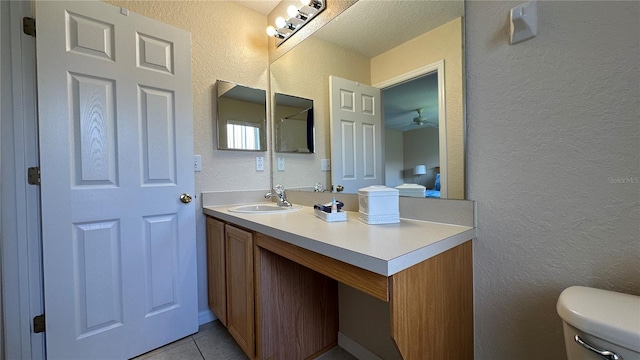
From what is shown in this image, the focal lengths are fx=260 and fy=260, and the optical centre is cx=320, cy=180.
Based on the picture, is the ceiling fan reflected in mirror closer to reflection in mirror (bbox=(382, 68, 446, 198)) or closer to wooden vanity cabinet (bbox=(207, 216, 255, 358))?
reflection in mirror (bbox=(382, 68, 446, 198))

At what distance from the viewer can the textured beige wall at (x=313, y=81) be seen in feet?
5.32

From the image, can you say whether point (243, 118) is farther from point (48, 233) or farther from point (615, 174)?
point (615, 174)

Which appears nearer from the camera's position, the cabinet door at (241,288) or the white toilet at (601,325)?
the white toilet at (601,325)

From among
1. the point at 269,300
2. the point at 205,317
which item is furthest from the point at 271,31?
the point at 205,317

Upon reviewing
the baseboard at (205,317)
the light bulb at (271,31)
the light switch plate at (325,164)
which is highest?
the light bulb at (271,31)

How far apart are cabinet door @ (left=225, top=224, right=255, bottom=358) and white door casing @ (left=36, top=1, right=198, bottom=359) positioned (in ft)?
1.29

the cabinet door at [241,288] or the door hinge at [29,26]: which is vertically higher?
the door hinge at [29,26]

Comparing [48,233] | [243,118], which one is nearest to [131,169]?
[48,233]

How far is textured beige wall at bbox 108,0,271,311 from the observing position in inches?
69.8

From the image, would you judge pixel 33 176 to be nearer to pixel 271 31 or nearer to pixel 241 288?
pixel 241 288

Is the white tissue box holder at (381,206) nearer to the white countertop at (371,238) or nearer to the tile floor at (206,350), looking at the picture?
the white countertop at (371,238)

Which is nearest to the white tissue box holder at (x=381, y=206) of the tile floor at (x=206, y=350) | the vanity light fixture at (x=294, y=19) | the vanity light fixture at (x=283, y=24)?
the tile floor at (x=206, y=350)

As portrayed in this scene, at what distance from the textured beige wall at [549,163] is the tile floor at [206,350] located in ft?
2.72

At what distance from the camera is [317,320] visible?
146 centimetres
